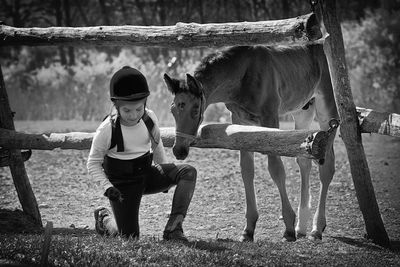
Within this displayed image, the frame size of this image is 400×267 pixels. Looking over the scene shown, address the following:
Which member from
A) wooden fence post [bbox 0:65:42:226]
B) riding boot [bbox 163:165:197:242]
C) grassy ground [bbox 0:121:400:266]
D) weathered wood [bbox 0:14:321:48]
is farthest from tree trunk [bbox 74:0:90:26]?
riding boot [bbox 163:165:197:242]

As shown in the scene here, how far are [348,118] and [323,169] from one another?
1673 millimetres

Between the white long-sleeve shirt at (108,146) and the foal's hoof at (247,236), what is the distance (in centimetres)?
177

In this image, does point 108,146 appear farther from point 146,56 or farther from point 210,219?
point 146,56

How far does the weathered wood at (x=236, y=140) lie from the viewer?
5.12 m

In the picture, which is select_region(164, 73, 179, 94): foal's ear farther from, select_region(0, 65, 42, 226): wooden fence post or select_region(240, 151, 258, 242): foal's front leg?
select_region(0, 65, 42, 226): wooden fence post

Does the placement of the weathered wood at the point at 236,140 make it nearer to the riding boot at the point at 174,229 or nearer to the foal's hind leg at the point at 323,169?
the riding boot at the point at 174,229

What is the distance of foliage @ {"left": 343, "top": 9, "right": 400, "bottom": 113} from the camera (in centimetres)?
1564

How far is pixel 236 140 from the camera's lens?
570 centimetres

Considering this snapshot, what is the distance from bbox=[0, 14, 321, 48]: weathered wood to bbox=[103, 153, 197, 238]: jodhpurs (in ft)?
4.26

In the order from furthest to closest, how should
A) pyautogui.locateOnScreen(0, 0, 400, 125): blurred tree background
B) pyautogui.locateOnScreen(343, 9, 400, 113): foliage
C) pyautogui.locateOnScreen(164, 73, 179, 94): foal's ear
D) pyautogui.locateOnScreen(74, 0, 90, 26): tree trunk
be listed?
pyautogui.locateOnScreen(74, 0, 90, 26): tree trunk < pyautogui.locateOnScreen(0, 0, 400, 125): blurred tree background < pyautogui.locateOnScreen(343, 9, 400, 113): foliage < pyautogui.locateOnScreen(164, 73, 179, 94): foal's ear

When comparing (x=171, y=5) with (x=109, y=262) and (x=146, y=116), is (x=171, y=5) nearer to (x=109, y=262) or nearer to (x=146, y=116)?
(x=146, y=116)

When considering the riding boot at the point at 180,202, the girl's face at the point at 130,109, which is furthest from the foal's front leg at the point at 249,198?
the girl's face at the point at 130,109

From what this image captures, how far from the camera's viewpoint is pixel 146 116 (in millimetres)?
5340

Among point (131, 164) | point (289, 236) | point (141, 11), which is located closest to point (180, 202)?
point (131, 164)
